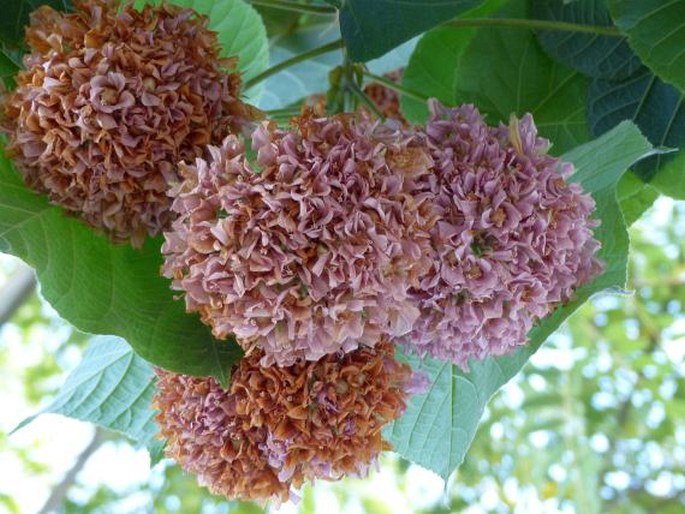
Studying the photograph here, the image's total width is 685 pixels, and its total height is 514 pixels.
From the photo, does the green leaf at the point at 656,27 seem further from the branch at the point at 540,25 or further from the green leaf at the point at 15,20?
the green leaf at the point at 15,20

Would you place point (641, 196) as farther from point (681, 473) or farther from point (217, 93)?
point (681, 473)

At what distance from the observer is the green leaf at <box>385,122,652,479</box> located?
929 mm

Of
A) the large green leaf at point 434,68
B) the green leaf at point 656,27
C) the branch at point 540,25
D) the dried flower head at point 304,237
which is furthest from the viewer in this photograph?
the large green leaf at point 434,68

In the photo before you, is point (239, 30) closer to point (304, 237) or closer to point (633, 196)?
point (633, 196)

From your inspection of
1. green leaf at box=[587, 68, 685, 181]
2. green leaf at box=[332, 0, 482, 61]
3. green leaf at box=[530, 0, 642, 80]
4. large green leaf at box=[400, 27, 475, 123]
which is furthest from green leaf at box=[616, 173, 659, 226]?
green leaf at box=[332, 0, 482, 61]

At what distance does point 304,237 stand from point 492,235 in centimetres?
17

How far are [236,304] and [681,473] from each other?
7.67ft

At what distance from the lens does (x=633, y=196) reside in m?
1.20

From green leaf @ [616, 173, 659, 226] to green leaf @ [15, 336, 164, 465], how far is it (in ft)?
1.94

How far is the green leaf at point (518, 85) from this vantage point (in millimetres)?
1120

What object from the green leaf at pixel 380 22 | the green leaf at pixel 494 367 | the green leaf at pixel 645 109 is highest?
the green leaf at pixel 380 22

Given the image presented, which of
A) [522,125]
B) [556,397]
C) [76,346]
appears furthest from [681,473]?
[522,125]

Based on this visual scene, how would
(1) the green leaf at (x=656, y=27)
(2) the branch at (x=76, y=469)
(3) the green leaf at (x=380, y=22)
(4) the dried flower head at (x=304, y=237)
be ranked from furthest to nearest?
1. (2) the branch at (x=76, y=469)
2. (1) the green leaf at (x=656, y=27)
3. (3) the green leaf at (x=380, y=22)
4. (4) the dried flower head at (x=304, y=237)

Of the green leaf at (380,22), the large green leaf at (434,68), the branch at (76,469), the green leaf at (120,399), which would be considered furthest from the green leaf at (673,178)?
the branch at (76,469)
